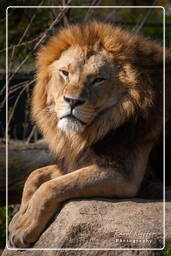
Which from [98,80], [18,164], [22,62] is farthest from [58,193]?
[22,62]

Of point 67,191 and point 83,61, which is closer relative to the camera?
point 67,191

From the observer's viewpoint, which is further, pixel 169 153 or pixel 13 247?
pixel 169 153

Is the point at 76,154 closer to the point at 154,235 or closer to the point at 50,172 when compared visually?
the point at 50,172

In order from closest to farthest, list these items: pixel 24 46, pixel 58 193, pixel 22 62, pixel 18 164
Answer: pixel 58 193 < pixel 18 164 < pixel 22 62 < pixel 24 46

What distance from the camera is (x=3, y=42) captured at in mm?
6258

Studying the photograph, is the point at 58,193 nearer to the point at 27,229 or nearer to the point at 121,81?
the point at 27,229

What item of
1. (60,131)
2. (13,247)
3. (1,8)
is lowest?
(13,247)

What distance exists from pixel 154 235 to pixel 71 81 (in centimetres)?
101

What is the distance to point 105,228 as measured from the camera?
11.9ft

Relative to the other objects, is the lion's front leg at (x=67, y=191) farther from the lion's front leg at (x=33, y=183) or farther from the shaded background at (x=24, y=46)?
the shaded background at (x=24, y=46)

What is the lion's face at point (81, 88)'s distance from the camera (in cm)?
382

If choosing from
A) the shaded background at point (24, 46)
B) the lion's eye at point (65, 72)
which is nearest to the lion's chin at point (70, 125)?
→ the lion's eye at point (65, 72)

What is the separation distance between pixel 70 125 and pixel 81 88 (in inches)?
8.5

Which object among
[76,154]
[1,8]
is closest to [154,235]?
[76,154]
